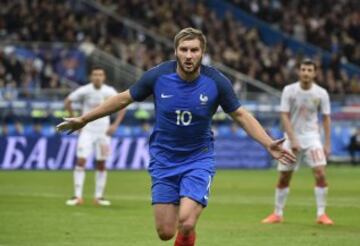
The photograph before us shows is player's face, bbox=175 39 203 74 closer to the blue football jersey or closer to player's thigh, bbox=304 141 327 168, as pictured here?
the blue football jersey

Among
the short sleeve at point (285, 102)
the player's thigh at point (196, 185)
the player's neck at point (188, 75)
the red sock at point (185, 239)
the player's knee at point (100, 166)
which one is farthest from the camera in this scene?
the player's knee at point (100, 166)

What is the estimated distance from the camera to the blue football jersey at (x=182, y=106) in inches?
389

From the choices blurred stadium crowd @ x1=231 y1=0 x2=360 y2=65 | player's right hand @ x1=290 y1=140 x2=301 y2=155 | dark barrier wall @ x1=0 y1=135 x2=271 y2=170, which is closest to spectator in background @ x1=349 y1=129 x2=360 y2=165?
dark barrier wall @ x1=0 y1=135 x2=271 y2=170

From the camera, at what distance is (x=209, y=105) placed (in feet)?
32.5

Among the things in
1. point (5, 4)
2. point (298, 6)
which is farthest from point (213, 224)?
point (298, 6)

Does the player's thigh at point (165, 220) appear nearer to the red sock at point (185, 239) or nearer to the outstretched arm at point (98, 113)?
the red sock at point (185, 239)

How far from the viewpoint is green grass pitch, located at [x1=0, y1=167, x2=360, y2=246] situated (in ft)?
43.6

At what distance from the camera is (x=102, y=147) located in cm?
1956

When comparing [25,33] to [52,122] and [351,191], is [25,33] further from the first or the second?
[351,191]

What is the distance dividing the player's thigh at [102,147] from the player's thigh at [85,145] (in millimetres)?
129

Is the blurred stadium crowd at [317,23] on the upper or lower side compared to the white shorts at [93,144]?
upper

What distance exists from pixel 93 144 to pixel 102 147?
11.5 inches

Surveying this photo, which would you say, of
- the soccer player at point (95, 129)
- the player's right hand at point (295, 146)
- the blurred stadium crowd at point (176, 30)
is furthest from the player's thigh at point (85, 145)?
the blurred stadium crowd at point (176, 30)

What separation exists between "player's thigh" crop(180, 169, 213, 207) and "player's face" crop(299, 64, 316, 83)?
627cm
